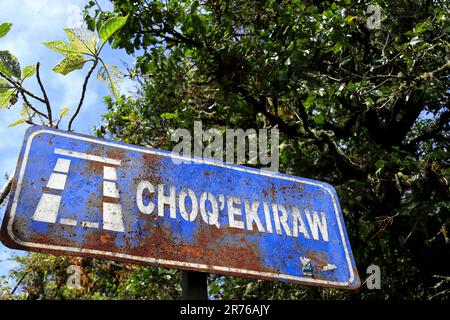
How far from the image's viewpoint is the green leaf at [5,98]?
1.53 m

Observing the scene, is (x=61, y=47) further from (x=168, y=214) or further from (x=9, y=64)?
(x=168, y=214)

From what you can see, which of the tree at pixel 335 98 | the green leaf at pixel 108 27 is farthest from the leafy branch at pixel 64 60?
the tree at pixel 335 98

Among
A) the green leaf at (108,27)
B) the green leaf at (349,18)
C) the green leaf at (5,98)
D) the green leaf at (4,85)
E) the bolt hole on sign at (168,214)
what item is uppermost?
the green leaf at (349,18)

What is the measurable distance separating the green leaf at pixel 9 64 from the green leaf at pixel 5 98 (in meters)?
0.06

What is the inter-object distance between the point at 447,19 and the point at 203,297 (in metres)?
3.67

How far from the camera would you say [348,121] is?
209 inches

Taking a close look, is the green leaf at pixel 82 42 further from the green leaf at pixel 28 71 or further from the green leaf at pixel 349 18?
the green leaf at pixel 349 18

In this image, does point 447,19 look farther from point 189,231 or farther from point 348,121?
point 189,231

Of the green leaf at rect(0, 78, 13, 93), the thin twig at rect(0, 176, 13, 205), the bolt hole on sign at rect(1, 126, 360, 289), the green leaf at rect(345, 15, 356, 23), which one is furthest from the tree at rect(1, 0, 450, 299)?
the thin twig at rect(0, 176, 13, 205)

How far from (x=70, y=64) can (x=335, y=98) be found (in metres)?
3.37

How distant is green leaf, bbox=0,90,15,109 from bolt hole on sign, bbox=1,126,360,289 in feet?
0.44
